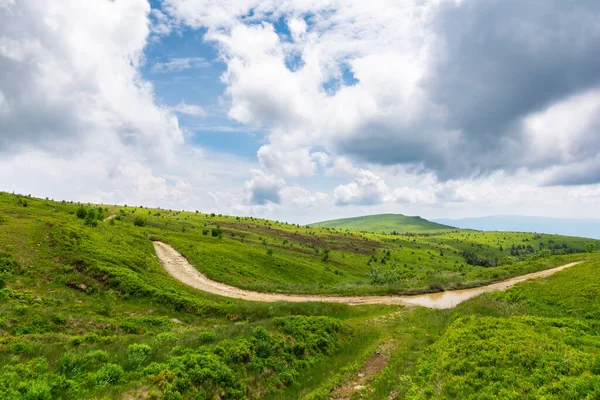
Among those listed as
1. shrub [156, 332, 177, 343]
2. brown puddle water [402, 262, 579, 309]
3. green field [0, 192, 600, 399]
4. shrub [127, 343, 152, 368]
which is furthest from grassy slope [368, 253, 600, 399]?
brown puddle water [402, 262, 579, 309]

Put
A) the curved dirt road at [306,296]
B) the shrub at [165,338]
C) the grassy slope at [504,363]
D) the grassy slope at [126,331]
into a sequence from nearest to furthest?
the grassy slope at [504,363]
the grassy slope at [126,331]
the shrub at [165,338]
the curved dirt road at [306,296]

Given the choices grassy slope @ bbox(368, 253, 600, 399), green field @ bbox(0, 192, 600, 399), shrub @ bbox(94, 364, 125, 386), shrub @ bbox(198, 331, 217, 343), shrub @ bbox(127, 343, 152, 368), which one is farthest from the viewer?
shrub @ bbox(198, 331, 217, 343)

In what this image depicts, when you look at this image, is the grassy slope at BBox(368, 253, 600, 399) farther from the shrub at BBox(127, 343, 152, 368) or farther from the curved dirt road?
the curved dirt road

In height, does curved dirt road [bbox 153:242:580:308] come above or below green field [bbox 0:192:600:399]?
below

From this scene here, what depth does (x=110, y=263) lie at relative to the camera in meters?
33.3

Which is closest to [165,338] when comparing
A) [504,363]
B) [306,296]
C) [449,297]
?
[504,363]

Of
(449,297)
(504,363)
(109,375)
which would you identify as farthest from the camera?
(449,297)

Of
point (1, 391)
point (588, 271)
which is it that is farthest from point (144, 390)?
point (588, 271)

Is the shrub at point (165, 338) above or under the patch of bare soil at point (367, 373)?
above

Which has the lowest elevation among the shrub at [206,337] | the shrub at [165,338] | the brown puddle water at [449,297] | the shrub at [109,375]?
the brown puddle water at [449,297]

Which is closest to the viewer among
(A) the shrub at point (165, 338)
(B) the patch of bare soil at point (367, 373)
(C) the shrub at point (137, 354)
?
(C) the shrub at point (137, 354)

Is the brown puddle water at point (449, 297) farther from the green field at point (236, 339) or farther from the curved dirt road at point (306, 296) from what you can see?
the green field at point (236, 339)

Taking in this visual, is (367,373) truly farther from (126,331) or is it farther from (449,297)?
(449,297)

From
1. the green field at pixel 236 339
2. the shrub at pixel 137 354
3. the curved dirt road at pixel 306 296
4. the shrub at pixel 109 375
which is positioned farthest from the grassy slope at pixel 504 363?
the curved dirt road at pixel 306 296
